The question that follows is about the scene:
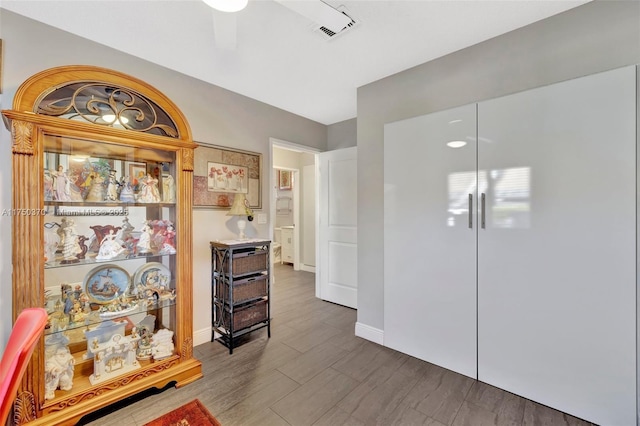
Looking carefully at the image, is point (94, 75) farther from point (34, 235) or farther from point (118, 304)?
point (118, 304)

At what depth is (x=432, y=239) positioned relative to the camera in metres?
2.21

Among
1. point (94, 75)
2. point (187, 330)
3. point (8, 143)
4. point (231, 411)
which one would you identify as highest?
point (94, 75)

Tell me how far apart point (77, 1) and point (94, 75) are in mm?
424

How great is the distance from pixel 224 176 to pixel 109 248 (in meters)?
1.21

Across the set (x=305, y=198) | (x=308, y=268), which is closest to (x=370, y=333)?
(x=308, y=268)

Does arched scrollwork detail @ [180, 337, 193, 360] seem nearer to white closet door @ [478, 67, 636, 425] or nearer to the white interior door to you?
the white interior door

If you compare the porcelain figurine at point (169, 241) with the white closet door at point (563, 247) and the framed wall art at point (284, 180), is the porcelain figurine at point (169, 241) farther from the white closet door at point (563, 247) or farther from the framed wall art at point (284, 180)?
the framed wall art at point (284, 180)

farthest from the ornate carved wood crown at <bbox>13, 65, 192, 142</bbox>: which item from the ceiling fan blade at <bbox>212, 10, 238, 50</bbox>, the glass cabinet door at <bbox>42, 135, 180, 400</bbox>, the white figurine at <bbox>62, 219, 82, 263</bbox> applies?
the ceiling fan blade at <bbox>212, 10, 238, 50</bbox>

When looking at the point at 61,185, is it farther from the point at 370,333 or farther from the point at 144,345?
the point at 370,333

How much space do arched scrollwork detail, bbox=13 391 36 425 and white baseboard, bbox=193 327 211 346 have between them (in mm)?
1159

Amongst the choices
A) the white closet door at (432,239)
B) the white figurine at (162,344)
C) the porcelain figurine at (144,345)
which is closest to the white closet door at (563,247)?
the white closet door at (432,239)

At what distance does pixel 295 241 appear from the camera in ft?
19.3

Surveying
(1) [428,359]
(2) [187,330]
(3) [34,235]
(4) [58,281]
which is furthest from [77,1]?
(1) [428,359]

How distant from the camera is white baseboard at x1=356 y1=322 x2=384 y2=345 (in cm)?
258
